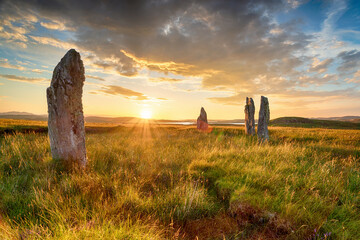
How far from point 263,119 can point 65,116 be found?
481 inches

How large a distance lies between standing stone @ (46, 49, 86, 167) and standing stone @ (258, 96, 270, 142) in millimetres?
11518

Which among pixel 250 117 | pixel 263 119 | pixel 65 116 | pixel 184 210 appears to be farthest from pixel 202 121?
pixel 184 210

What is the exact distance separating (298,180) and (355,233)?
133 centimetres

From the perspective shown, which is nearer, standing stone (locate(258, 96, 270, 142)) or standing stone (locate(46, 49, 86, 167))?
standing stone (locate(46, 49, 86, 167))

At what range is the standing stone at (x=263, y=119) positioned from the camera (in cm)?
1217

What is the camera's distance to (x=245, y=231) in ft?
8.27

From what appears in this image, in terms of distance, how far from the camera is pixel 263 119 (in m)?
12.4

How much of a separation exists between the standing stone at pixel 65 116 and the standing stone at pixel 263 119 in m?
11.5

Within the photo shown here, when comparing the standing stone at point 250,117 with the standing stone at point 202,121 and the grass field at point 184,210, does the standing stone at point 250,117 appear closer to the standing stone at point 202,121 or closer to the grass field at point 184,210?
the standing stone at point 202,121

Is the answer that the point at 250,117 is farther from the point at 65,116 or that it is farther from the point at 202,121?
the point at 65,116

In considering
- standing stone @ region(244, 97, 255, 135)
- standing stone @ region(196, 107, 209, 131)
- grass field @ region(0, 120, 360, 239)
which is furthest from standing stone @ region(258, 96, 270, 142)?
standing stone @ region(196, 107, 209, 131)

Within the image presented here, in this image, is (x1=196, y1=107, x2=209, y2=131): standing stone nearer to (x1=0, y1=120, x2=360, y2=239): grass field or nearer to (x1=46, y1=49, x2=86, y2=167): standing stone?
(x1=0, y1=120, x2=360, y2=239): grass field

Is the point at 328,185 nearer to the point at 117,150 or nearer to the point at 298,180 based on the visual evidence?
the point at 298,180

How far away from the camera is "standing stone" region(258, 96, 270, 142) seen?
12.2 metres
